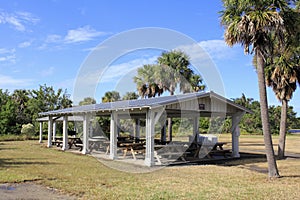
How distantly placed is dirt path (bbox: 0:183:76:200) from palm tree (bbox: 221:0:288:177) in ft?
22.9

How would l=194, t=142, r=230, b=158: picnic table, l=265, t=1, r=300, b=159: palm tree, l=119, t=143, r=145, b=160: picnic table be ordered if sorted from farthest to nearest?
l=194, t=142, r=230, b=158: picnic table < l=265, t=1, r=300, b=159: palm tree < l=119, t=143, r=145, b=160: picnic table

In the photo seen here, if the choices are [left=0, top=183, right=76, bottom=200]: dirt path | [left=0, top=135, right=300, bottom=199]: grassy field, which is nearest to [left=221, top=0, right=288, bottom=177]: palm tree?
[left=0, top=135, right=300, bottom=199]: grassy field

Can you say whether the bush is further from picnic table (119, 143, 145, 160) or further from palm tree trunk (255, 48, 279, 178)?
palm tree trunk (255, 48, 279, 178)

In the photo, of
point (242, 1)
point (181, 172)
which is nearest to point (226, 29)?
point (242, 1)

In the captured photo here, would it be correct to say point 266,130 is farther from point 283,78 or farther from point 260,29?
point 283,78

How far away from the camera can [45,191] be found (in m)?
8.00

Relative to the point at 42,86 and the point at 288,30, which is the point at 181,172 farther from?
the point at 42,86

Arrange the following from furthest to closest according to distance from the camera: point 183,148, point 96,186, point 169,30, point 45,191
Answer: point 169,30
point 183,148
point 96,186
point 45,191

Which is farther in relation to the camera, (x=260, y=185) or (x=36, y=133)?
(x=36, y=133)

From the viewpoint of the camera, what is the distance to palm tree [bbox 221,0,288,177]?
10.5 m

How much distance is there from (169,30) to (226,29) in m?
8.66

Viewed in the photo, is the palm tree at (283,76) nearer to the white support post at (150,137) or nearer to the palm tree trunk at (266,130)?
the palm tree trunk at (266,130)

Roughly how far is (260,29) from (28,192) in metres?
8.83

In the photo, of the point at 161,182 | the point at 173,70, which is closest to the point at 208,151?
the point at 161,182
